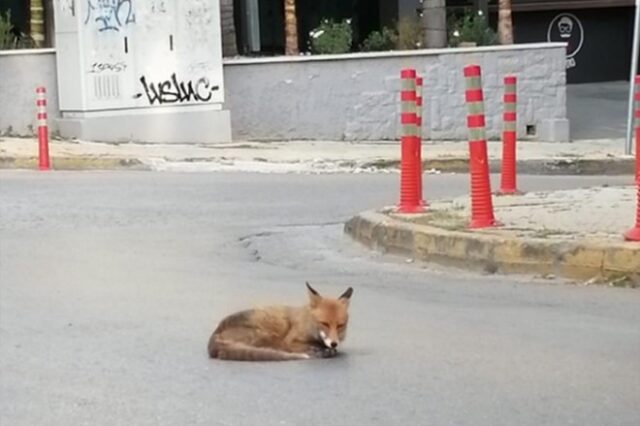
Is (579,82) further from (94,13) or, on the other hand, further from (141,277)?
(141,277)

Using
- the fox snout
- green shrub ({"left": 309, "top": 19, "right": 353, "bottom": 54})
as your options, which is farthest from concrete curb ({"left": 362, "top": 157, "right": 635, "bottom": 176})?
the fox snout

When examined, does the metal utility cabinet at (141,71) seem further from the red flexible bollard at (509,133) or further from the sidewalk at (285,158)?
the red flexible bollard at (509,133)

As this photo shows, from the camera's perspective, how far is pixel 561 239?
9883 millimetres

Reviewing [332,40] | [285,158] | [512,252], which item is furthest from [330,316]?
[332,40]

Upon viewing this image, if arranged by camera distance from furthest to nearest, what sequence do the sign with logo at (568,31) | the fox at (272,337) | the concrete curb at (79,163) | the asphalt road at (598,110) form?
the sign with logo at (568,31)
the asphalt road at (598,110)
the concrete curb at (79,163)
the fox at (272,337)

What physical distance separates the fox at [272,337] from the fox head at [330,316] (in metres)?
0.05

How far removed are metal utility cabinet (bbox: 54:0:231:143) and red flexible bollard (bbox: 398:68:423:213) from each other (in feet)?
33.9

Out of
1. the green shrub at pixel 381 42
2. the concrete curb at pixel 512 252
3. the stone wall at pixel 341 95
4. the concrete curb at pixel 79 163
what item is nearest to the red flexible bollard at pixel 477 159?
the concrete curb at pixel 512 252

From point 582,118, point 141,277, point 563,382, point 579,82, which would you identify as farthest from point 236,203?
point 579,82

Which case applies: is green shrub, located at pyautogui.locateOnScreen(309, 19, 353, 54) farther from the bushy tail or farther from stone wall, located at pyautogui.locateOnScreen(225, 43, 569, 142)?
the bushy tail

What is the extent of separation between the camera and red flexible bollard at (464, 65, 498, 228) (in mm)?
10711

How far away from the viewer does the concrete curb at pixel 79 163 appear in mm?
18859

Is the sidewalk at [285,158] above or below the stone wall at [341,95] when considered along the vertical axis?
below

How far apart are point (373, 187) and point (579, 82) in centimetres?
2041
